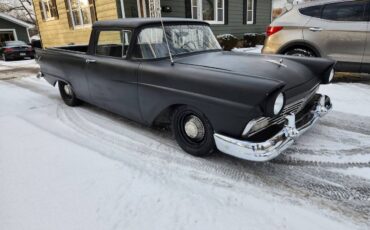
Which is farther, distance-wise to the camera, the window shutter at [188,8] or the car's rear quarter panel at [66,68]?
the window shutter at [188,8]

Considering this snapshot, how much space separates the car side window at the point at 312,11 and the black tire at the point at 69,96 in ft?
16.2

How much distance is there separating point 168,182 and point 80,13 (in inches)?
470

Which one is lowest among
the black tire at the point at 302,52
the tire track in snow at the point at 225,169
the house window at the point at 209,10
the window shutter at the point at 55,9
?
the tire track in snow at the point at 225,169

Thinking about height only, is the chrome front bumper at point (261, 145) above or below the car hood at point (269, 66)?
below

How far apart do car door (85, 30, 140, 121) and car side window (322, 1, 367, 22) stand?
13.9ft

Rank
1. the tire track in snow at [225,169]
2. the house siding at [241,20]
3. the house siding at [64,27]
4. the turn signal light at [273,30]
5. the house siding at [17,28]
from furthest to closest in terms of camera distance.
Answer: the house siding at [17,28], the house siding at [241,20], the house siding at [64,27], the turn signal light at [273,30], the tire track in snow at [225,169]

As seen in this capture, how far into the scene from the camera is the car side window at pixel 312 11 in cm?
562

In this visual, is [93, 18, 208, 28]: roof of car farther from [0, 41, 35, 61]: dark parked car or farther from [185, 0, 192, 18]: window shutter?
[0, 41, 35, 61]: dark parked car

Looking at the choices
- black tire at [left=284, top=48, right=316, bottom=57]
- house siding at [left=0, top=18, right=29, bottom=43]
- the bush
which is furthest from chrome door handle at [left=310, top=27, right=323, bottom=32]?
house siding at [left=0, top=18, right=29, bottom=43]

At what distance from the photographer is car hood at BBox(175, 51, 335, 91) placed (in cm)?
280

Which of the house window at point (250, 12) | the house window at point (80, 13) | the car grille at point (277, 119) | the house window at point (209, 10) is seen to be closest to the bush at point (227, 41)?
the house window at point (209, 10)

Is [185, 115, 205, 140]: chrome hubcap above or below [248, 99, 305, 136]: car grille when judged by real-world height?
below

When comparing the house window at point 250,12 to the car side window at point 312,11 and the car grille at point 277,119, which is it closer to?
the car side window at point 312,11

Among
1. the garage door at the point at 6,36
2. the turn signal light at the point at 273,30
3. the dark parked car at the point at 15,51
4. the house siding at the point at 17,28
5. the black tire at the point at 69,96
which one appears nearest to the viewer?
the black tire at the point at 69,96
